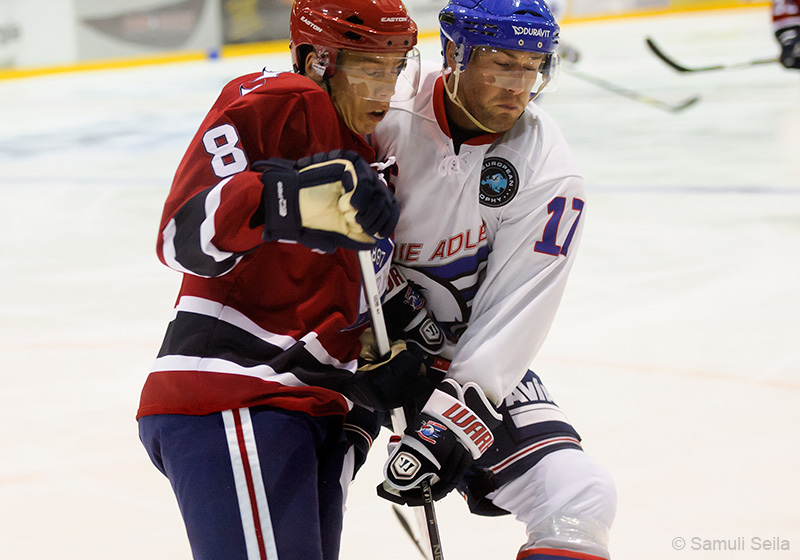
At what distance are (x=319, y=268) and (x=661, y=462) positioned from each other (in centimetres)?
118

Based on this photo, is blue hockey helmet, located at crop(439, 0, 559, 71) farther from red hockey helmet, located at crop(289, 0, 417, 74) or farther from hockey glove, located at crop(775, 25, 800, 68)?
hockey glove, located at crop(775, 25, 800, 68)

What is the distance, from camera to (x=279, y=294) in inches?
Answer: 56.6

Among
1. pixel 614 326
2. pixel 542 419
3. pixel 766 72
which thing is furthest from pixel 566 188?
pixel 766 72

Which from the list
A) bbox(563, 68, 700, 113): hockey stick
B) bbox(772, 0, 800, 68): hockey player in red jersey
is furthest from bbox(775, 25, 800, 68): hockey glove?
bbox(563, 68, 700, 113): hockey stick

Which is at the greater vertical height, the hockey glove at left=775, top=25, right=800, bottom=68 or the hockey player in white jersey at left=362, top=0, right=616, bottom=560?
the hockey player in white jersey at left=362, top=0, right=616, bottom=560

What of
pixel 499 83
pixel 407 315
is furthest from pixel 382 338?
pixel 499 83

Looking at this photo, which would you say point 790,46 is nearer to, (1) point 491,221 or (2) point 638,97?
(2) point 638,97

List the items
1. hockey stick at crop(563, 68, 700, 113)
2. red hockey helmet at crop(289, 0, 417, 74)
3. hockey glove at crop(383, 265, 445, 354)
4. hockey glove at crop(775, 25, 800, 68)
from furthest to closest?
hockey stick at crop(563, 68, 700, 113) → hockey glove at crop(775, 25, 800, 68) → hockey glove at crop(383, 265, 445, 354) → red hockey helmet at crop(289, 0, 417, 74)

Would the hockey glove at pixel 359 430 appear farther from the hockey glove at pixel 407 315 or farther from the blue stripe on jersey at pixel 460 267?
the blue stripe on jersey at pixel 460 267

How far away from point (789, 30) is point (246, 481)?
4674mm

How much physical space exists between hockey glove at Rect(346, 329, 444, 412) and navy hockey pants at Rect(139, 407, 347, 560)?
0.13m

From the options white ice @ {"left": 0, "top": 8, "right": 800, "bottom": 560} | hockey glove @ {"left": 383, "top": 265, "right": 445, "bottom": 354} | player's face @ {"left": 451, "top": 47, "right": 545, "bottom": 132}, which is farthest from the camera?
white ice @ {"left": 0, "top": 8, "right": 800, "bottom": 560}

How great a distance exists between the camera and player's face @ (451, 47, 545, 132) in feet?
5.10

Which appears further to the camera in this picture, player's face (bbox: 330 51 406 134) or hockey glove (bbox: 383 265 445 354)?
hockey glove (bbox: 383 265 445 354)
